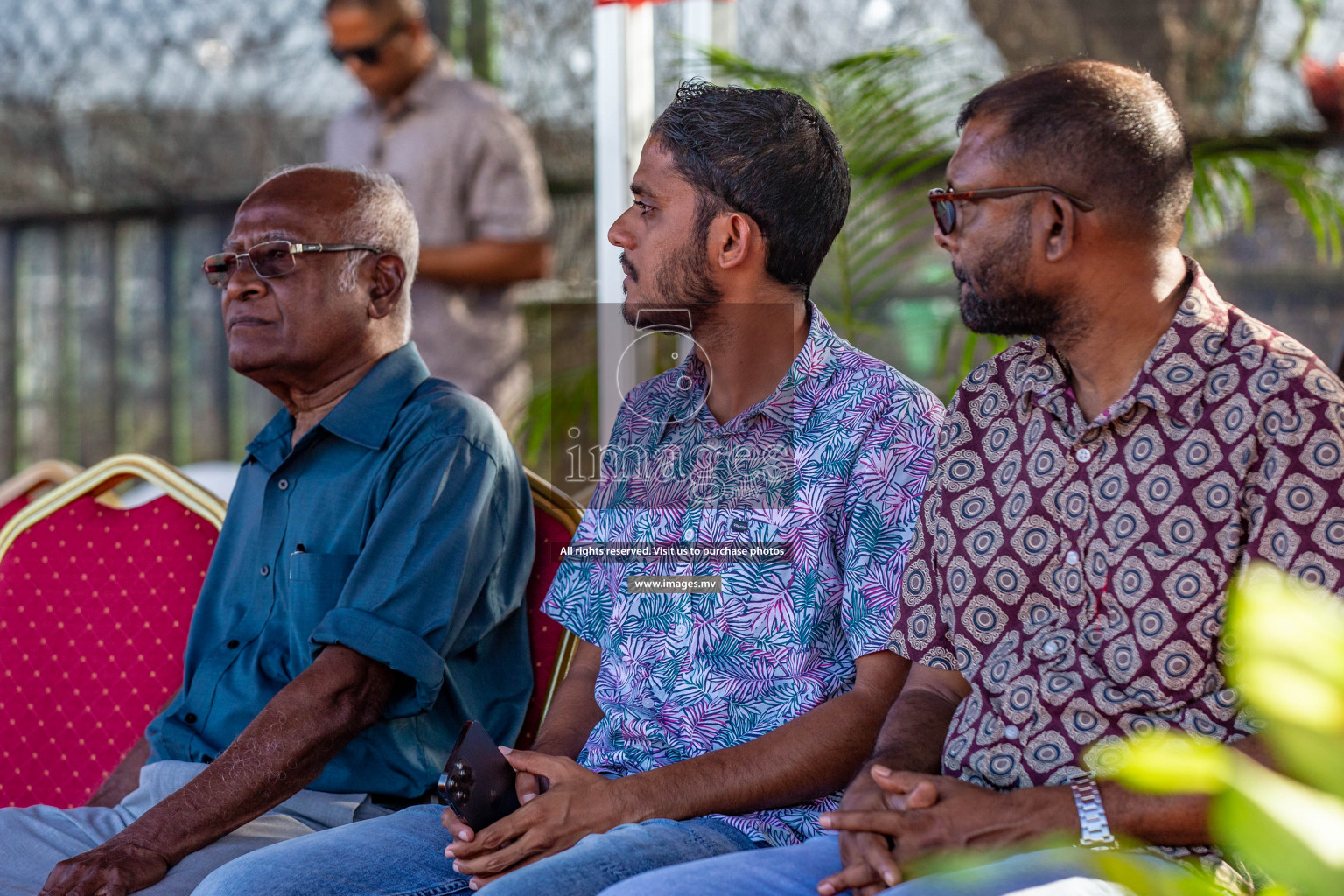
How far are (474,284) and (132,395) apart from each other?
163cm

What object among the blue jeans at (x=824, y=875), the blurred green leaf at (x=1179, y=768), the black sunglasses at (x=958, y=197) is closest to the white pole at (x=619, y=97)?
the black sunglasses at (x=958, y=197)

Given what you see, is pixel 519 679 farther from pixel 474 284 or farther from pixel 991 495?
pixel 474 284

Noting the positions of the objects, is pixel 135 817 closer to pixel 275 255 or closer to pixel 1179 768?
pixel 275 255

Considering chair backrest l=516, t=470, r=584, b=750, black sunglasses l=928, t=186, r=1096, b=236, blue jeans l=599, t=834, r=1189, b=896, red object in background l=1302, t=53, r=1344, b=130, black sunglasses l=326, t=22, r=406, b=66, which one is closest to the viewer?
blue jeans l=599, t=834, r=1189, b=896

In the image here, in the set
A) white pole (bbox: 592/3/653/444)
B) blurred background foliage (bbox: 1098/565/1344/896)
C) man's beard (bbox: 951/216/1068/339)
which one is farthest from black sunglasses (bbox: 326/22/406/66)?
blurred background foliage (bbox: 1098/565/1344/896)

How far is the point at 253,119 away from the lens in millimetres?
4168

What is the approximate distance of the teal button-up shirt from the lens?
5.71ft

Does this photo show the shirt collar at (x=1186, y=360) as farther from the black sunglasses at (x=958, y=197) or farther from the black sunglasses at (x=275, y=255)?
the black sunglasses at (x=275, y=255)

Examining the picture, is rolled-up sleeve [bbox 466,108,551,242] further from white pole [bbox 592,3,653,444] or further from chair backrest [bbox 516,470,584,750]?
chair backrest [bbox 516,470,584,750]

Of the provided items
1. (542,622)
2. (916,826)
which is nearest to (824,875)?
(916,826)

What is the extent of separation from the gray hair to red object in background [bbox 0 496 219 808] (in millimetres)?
557

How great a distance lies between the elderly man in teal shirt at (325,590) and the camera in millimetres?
1651

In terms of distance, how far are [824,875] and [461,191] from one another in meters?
2.45

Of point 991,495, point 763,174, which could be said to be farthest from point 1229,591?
point 763,174
